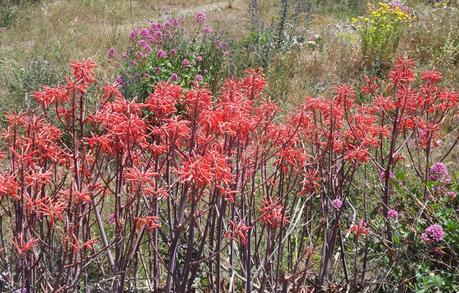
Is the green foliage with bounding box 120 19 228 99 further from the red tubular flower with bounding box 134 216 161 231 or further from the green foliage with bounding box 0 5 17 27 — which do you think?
the green foliage with bounding box 0 5 17 27

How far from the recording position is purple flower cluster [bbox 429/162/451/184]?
2.75 metres

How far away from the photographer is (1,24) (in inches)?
455


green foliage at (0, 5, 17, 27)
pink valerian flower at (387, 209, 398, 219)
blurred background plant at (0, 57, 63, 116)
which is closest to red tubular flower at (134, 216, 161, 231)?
pink valerian flower at (387, 209, 398, 219)

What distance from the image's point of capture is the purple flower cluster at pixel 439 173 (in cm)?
275

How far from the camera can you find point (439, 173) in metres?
2.78

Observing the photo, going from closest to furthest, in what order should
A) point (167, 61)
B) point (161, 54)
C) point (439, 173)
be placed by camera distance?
1. point (439, 173)
2. point (161, 54)
3. point (167, 61)

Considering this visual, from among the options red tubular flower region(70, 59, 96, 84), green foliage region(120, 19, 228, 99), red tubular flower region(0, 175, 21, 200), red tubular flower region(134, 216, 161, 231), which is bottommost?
green foliage region(120, 19, 228, 99)

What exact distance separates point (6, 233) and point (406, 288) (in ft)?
7.67

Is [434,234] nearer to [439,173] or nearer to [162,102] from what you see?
[439,173]

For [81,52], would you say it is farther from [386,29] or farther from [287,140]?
[287,140]

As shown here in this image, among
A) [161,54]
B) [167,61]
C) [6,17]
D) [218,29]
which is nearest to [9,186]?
[161,54]

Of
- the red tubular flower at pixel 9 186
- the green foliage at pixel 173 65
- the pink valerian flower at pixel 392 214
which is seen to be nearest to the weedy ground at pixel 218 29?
the green foliage at pixel 173 65

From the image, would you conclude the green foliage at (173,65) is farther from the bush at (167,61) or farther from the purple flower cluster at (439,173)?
the purple flower cluster at (439,173)

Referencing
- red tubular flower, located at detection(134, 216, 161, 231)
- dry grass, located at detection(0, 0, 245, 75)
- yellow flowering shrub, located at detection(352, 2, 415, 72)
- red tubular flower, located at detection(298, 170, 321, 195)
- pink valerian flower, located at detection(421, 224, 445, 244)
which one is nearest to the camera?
A: red tubular flower, located at detection(134, 216, 161, 231)
